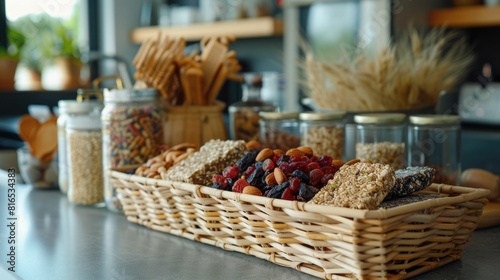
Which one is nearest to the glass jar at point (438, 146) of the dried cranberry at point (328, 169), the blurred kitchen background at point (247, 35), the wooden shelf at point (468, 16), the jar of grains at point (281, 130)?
the jar of grains at point (281, 130)

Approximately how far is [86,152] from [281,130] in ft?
1.43

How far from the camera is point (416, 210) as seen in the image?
0.87 m

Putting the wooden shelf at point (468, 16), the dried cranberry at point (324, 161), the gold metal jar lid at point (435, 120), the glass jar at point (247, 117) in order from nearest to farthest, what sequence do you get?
the dried cranberry at point (324, 161), the gold metal jar lid at point (435, 120), the glass jar at point (247, 117), the wooden shelf at point (468, 16)

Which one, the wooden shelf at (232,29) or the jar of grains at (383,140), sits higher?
the wooden shelf at (232,29)

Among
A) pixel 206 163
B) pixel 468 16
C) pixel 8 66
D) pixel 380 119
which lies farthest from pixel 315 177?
pixel 8 66

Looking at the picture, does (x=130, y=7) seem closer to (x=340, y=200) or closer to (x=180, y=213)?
(x=180, y=213)

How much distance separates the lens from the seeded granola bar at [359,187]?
879 mm

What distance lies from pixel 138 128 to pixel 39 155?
45 cm

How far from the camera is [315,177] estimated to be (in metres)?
0.99

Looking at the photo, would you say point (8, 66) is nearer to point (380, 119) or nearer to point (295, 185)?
point (380, 119)

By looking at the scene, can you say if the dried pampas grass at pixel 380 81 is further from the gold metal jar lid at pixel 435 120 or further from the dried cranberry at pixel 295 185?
the dried cranberry at pixel 295 185

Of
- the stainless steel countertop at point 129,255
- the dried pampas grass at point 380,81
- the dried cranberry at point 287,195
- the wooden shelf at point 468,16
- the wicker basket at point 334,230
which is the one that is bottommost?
the stainless steel countertop at point 129,255

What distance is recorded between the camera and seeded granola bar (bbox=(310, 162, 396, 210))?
0.88m

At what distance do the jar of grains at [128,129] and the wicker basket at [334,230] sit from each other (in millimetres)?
259
